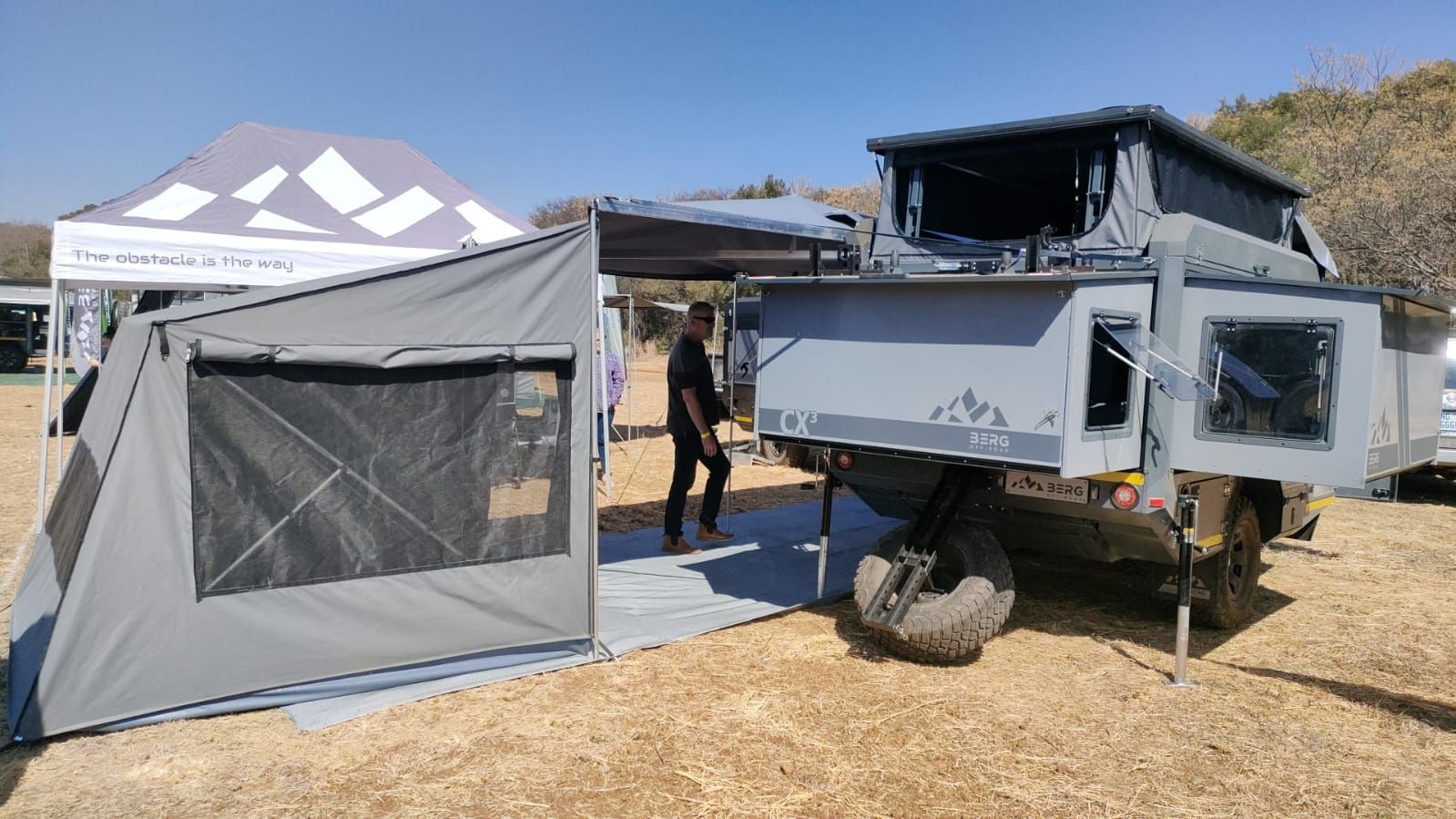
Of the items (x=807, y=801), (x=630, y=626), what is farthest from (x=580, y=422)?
(x=807, y=801)

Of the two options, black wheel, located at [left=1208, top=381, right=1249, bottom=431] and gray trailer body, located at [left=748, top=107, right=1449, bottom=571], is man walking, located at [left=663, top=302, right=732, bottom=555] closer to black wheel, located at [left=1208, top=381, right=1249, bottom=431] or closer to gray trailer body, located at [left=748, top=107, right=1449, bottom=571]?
gray trailer body, located at [left=748, top=107, right=1449, bottom=571]

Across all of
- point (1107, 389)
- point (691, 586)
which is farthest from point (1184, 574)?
point (691, 586)

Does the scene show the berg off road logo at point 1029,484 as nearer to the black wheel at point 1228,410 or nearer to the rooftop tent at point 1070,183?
the black wheel at point 1228,410

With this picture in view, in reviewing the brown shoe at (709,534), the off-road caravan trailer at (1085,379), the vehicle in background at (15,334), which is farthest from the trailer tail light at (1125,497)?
the vehicle in background at (15,334)

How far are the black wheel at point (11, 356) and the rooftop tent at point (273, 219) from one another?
26.6 m

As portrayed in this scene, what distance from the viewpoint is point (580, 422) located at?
489cm

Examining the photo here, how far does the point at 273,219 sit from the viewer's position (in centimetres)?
735

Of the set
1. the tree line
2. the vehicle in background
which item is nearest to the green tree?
the tree line

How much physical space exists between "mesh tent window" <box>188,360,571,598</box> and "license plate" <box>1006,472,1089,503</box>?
2305 millimetres

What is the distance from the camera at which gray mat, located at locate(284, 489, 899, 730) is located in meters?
4.47

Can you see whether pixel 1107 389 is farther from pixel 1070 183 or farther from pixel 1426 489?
pixel 1426 489

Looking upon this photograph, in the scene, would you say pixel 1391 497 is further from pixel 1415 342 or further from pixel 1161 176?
pixel 1161 176

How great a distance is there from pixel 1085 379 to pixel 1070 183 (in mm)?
2255

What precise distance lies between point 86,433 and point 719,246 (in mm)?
3939
